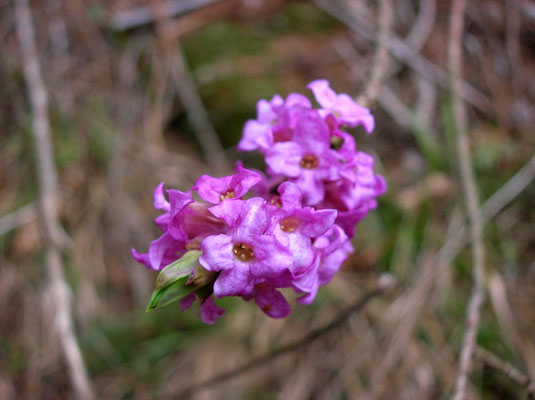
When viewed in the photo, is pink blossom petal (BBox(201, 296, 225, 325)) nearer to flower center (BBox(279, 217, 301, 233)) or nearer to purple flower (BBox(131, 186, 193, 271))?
purple flower (BBox(131, 186, 193, 271))

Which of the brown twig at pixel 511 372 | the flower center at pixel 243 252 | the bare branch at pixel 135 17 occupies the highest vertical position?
the flower center at pixel 243 252

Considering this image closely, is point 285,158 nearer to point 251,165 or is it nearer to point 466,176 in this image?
point 466,176

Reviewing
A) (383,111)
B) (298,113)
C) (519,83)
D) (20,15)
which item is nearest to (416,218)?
(383,111)

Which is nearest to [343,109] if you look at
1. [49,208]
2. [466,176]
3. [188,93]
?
[466,176]

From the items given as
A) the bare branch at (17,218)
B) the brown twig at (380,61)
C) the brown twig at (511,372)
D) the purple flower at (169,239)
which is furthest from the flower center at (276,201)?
the bare branch at (17,218)

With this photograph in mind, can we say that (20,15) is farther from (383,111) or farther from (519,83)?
(519,83)

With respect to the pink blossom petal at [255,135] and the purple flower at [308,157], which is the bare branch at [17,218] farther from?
the purple flower at [308,157]
